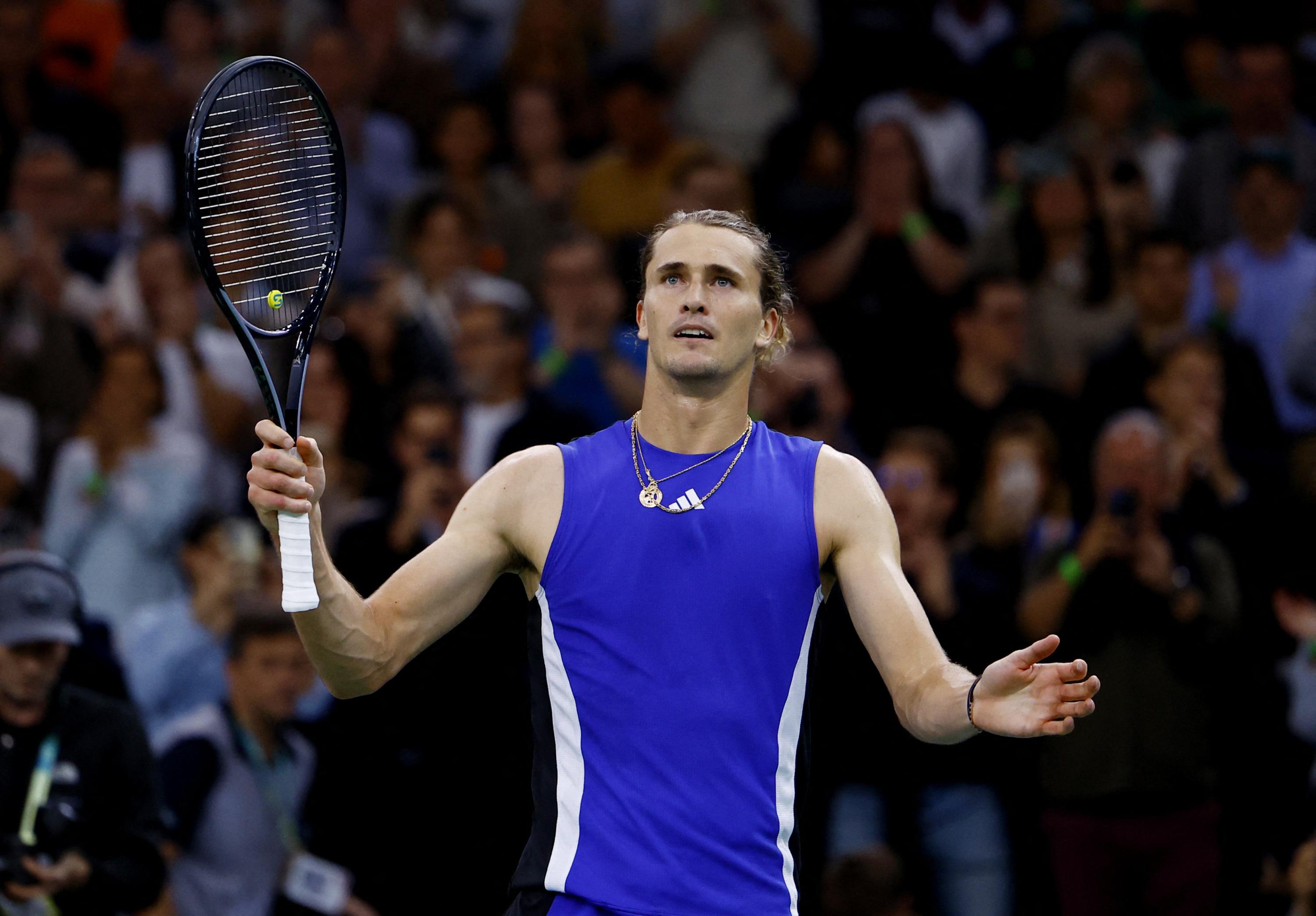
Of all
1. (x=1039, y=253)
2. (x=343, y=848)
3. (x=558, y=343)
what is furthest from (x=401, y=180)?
(x=343, y=848)

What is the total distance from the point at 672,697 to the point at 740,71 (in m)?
7.56

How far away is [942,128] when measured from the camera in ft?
34.2

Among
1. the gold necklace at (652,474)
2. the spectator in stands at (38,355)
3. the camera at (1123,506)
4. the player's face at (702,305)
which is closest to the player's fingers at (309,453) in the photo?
the gold necklace at (652,474)

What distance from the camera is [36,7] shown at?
11.2 metres

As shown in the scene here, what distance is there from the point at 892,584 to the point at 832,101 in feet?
23.5

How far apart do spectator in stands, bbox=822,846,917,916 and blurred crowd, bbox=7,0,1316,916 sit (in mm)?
14

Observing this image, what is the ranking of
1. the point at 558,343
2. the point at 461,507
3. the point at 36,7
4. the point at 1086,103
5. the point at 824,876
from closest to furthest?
1. the point at 461,507
2. the point at 824,876
3. the point at 558,343
4. the point at 1086,103
5. the point at 36,7

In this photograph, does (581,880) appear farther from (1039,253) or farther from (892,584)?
(1039,253)

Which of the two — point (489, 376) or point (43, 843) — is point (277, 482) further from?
point (489, 376)

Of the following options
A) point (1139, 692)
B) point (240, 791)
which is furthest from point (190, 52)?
point (1139, 692)

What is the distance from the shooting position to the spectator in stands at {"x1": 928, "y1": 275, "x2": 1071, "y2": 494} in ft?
28.2

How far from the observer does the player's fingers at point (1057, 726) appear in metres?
3.39

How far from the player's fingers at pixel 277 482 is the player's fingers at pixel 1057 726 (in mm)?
1480

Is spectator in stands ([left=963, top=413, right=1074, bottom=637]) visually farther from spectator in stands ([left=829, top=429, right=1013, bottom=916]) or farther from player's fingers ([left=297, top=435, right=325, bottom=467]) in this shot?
player's fingers ([left=297, top=435, right=325, bottom=467])
